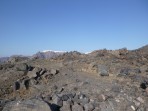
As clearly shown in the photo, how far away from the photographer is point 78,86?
12188mm

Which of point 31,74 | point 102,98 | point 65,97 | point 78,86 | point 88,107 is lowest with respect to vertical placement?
point 88,107

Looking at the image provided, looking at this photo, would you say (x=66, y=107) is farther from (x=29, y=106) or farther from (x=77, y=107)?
(x=29, y=106)

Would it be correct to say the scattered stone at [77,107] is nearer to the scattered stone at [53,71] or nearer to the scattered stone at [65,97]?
the scattered stone at [65,97]

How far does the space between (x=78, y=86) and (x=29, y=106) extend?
3560 mm

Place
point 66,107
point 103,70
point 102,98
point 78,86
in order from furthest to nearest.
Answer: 1. point 103,70
2. point 78,86
3. point 102,98
4. point 66,107

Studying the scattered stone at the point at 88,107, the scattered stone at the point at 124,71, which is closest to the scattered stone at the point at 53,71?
the scattered stone at the point at 124,71

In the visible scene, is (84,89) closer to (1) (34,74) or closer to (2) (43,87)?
(2) (43,87)

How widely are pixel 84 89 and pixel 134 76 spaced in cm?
322

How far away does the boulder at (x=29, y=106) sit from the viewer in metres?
9.03

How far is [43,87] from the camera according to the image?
12.6 meters

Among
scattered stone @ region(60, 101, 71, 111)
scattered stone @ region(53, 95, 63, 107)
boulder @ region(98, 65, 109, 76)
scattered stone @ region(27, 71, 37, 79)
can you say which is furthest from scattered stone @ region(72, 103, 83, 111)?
scattered stone @ region(27, 71, 37, 79)

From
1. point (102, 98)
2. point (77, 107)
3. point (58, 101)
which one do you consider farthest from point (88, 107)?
point (58, 101)

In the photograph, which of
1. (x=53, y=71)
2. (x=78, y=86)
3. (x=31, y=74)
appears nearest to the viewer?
(x=78, y=86)

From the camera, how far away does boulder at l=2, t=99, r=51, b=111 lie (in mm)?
9031
